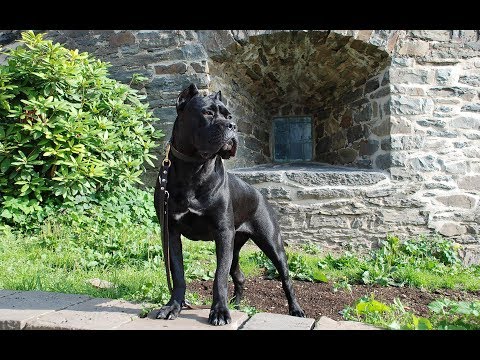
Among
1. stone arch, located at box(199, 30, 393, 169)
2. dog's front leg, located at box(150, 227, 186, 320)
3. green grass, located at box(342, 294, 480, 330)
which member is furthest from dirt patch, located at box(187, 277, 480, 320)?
stone arch, located at box(199, 30, 393, 169)

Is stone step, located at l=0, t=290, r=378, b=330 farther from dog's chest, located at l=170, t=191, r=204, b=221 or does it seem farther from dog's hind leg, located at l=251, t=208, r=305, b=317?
dog's hind leg, located at l=251, t=208, r=305, b=317

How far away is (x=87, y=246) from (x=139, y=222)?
949 millimetres

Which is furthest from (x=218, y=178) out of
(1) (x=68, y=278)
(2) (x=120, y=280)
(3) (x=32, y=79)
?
(3) (x=32, y=79)

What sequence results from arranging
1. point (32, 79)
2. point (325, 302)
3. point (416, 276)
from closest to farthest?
point (325, 302) < point (416, 276) < point (32, 79)

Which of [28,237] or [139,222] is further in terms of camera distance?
[139,222]

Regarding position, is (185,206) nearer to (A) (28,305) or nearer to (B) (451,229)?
(A) (28,305)

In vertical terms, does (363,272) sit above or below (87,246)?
below

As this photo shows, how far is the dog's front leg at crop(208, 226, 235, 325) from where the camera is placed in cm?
246

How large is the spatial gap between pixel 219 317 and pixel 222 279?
235mm

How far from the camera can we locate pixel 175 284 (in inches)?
106

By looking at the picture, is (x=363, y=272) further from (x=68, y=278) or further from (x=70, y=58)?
(x=70, y=58)

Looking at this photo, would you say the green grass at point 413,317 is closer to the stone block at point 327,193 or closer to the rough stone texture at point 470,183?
the stone block at point 327,193

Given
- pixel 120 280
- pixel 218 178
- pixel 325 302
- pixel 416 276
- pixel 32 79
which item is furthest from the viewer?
pixel 32 79

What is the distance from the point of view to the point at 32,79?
5637 millimetres
